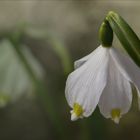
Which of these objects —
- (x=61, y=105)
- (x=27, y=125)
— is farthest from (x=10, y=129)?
(x=61, y=105)

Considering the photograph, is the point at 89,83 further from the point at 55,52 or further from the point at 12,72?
the point at 55,52

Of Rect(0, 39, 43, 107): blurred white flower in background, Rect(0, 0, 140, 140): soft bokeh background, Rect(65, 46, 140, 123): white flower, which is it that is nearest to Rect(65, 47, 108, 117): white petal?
Rect(65, 46, 140, 123): white flower

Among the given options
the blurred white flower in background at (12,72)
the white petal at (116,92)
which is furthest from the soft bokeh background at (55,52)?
the white petal at (116,92)

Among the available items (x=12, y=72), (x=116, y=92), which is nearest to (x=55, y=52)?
(x=12, y=72)

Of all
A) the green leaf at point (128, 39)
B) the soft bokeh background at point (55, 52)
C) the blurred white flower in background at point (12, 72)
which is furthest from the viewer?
the soft bokeh background at point (55, 52)

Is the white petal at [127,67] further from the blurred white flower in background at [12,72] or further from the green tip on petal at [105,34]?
the blurred white flower in background at [12,72]

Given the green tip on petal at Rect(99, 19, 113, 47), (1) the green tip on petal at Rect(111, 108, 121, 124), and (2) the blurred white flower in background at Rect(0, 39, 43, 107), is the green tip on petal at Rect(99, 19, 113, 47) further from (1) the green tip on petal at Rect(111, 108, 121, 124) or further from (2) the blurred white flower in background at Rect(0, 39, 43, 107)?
(2) the blurred white flower in background at Rect(0, 39, 43, 107)

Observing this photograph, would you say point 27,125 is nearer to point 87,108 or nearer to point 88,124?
point 88,124
